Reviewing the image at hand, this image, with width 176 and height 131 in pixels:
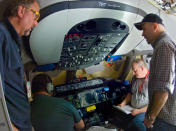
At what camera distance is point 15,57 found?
33.4 inches

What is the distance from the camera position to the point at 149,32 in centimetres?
135

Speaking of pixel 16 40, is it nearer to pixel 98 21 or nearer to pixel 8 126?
pixel 8 126

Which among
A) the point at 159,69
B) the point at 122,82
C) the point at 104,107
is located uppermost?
the point at 159,69

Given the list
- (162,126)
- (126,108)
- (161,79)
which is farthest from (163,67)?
(126,108)

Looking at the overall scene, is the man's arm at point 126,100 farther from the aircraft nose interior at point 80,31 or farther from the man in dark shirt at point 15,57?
the man in dark shirt at point 15,57

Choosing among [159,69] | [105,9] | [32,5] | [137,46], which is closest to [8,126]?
[32,5]

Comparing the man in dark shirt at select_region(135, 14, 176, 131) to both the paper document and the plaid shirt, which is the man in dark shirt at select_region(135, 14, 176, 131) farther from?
the paper document

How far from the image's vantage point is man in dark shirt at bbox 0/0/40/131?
0.83 m

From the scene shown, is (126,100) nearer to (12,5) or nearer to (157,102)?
(157,102)

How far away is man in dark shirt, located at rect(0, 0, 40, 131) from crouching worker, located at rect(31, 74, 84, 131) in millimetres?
349

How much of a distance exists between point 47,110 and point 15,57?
632mm

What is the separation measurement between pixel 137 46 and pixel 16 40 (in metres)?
1.49

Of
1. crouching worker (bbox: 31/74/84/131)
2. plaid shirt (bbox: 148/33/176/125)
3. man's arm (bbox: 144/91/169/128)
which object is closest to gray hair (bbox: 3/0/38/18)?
crouching worker (bbox: 31/74/84/131)

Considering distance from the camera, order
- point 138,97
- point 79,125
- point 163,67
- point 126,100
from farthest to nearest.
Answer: point 126,100
point 138,97
point 79,125
point 163,67
